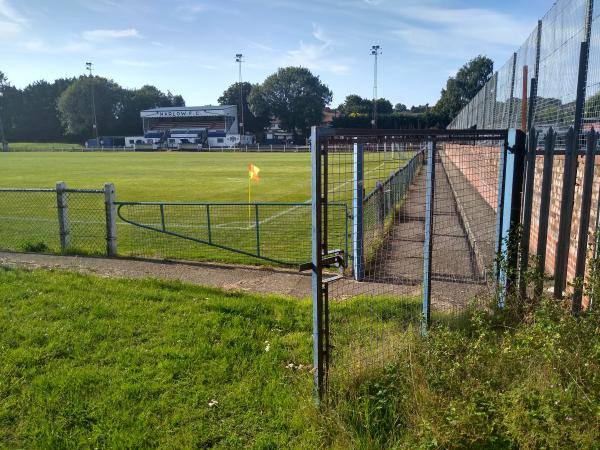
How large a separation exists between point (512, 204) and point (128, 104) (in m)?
130

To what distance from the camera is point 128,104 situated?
12356 cm

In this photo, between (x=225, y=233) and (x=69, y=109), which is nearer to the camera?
(x=225, y=233)

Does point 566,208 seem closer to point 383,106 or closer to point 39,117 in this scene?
point 383,106

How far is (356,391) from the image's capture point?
A: 3627 millimetres

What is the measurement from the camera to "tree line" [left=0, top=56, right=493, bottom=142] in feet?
379

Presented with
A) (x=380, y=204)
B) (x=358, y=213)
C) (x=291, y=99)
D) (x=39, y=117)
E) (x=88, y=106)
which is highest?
(x=291, y=99)

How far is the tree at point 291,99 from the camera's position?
116875 millimetres

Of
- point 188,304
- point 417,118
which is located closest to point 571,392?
point 188,304

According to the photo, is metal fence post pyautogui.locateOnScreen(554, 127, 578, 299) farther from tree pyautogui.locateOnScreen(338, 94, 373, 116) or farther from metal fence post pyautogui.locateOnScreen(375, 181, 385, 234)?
tree pyautogui.locateOnScreen(338, 94, 373, 116)

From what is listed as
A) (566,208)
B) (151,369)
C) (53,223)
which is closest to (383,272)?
(566,208)

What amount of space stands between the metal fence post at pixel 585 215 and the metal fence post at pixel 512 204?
0.54 metres

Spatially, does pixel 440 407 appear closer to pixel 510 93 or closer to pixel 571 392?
pixel 571 392

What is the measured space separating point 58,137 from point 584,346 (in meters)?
138

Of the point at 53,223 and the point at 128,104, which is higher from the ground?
the point at 128,104
